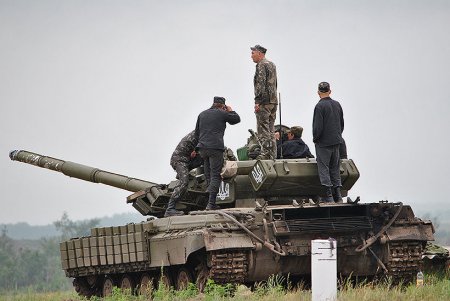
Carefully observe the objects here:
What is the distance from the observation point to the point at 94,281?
101ft

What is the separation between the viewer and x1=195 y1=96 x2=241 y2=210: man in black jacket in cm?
2658

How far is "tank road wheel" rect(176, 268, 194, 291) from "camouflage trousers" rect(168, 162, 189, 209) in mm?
1808

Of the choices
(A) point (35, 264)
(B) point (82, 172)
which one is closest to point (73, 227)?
(A) point (35, 264)

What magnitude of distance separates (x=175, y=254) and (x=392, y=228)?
3748 millimetres

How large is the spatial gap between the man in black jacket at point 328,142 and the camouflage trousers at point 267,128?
1100 millimetres

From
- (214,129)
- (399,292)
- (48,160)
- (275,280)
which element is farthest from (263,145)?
(48,160)

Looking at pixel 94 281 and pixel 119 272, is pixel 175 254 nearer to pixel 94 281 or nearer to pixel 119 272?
pixel 119 272

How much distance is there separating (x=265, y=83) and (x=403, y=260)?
4.18m

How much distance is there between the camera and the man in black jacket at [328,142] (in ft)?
84.8

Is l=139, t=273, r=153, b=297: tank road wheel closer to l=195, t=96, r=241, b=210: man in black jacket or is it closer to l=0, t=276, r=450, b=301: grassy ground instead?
l=0, t=276, r=450, b=301: grassy ground

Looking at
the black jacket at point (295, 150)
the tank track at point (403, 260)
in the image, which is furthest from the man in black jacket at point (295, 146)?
the tank track at point (403, 260)

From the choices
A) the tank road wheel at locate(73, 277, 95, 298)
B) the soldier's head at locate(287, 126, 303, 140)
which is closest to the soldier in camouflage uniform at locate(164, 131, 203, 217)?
the soldier's head at locate(287, 126, 303, 140)

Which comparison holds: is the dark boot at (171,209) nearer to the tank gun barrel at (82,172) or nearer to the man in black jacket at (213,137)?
the man in black jacket at (213,137)

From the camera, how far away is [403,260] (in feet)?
83.5
